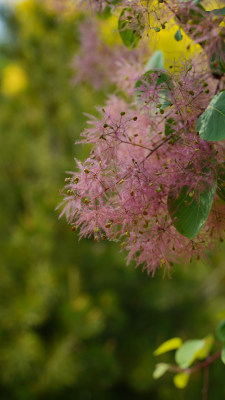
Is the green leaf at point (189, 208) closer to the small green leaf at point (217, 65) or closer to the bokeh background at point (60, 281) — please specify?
the small green leaf at point (217, 65)

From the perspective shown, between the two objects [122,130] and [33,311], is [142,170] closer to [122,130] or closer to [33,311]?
[122,130]

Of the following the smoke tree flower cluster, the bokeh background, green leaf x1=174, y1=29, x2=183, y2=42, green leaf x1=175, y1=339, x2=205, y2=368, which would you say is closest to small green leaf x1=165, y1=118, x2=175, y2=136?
the smoke tree flower cluster

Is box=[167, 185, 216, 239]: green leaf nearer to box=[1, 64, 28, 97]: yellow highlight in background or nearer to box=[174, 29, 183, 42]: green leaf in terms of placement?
box=[174, 29, 183, 42]: green leaf

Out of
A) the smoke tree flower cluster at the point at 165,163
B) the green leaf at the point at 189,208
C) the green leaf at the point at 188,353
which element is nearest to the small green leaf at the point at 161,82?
the smoke tree flower cluster at the point at 165,163

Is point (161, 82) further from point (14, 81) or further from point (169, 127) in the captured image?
point (14, 81)

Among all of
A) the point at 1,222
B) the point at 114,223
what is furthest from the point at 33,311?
the point at 114,223

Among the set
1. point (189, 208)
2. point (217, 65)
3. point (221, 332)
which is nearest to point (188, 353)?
point (221, 332)
